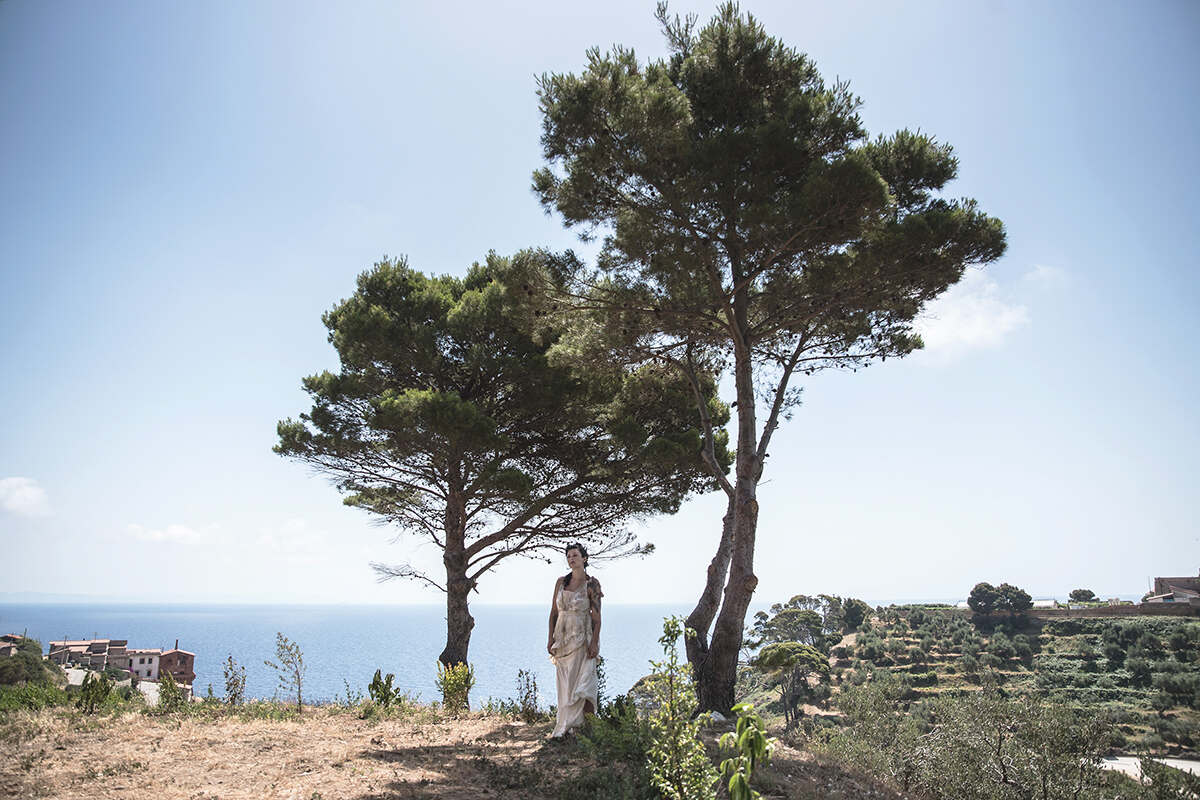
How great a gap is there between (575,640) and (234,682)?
6.17 metres

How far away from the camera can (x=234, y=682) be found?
31.6 ft

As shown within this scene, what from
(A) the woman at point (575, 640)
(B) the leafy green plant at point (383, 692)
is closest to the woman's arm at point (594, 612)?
(A) the woman at point (575, 640)

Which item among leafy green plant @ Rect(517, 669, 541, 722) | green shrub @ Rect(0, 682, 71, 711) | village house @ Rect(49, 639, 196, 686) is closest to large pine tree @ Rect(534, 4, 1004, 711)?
leafy green plant @ Rect(517, 669, 541, 722)

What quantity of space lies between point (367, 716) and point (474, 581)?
4.77 metres

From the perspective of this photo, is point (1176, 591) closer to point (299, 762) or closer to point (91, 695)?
point (299, 762)

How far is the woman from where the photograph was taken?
6.75m

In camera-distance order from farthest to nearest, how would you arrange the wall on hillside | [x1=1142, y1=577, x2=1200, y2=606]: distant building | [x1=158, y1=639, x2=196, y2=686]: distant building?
1. [x1=1142, y1=577, x2=1200, y2=606]: distant building
2. [x1=158, y1=639, x2=196, y2=686]: distant building
3. the wall on hillside

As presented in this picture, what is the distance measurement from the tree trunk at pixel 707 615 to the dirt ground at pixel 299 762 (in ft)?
4.90

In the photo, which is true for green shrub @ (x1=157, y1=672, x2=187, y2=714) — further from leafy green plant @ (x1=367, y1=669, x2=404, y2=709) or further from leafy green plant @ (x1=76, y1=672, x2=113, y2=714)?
leafy green plant @ (x1=367, y1=669, x2=404, y2=709)

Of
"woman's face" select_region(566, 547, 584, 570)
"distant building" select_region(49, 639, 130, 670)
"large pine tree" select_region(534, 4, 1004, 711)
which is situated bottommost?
"distant building" select_region(49, 639, 130, 670)

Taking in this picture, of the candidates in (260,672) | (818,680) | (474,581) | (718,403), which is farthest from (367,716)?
(260,672)

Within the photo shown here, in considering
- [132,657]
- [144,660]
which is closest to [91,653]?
[132,657]

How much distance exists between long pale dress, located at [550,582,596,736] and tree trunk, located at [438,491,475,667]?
21.5 feet

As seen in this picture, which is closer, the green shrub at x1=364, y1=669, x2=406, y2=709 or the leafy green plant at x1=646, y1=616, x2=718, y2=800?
the leafy green plant at x1=646, y1=616, x2=718, y2=800
